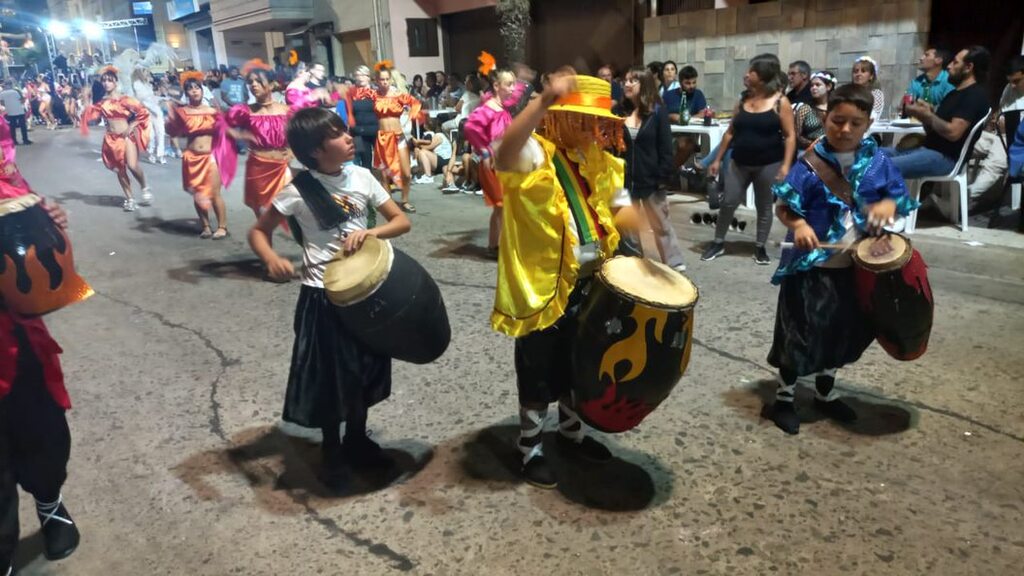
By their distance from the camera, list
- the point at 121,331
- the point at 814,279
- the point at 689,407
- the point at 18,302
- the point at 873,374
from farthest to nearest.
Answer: the point at 121,331
the point at 873,374
the point at 689,407
the point at 814,279
the point at 18,302

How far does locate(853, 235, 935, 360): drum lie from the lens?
9.53 feet

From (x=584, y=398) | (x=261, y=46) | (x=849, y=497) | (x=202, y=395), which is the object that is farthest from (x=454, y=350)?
(x=261, y=46)

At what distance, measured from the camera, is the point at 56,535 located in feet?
8.88

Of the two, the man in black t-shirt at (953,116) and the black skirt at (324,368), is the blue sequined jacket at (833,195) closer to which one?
the black skirt at (324,368)

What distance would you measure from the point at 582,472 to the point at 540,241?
46.3 inches

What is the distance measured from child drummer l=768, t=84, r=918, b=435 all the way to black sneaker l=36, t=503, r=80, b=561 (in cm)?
311

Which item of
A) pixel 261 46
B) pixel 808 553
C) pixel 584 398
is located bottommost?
pixel 808 553

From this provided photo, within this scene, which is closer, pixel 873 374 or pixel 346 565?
pixel 346 565

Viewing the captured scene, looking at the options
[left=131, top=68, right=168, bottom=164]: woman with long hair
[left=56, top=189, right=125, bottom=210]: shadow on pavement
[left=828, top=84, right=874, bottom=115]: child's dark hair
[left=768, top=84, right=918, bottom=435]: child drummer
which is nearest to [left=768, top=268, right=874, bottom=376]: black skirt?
[left=768, top=84, right=918, bottom=435]: child drummer

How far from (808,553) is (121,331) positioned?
4.87m

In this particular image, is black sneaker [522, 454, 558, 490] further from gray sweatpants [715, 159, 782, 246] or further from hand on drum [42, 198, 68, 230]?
gray sweatpants [715, 159, 782, 246]

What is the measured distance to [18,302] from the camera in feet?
7.55

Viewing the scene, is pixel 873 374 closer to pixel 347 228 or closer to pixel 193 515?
pixel 347 228

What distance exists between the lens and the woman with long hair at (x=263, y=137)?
6352mm
